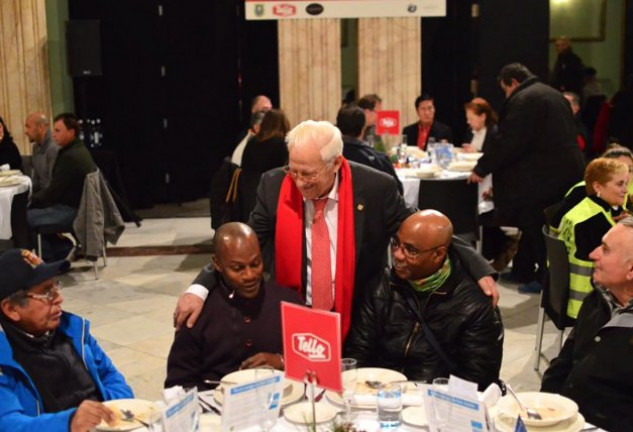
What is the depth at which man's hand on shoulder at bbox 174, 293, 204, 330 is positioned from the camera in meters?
3.22

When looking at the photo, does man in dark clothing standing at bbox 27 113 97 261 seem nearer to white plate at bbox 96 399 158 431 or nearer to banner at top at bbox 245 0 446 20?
banner at top at bbox 245 0 446 20

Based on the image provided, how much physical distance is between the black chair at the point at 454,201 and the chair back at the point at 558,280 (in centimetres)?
231

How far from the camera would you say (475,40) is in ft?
35.7

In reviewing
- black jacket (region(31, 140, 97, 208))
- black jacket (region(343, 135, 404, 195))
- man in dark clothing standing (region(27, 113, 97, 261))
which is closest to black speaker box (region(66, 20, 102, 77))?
man in dark clothing standing (region(27, 113, 97, 261))

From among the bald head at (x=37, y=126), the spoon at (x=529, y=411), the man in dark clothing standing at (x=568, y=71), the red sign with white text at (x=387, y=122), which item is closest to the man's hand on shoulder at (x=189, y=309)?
the spoon at (x=529, y=411)

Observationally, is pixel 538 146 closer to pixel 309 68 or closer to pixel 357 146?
pixel 357 146

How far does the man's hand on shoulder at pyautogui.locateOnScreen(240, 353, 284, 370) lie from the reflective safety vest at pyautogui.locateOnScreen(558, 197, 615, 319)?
6.30ft

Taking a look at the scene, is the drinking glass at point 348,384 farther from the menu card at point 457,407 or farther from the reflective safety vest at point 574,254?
the reflective safety vest at point 574,254

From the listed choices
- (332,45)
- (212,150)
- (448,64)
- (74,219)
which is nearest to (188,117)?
(212,150)

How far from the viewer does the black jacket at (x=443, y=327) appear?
3.37 meters

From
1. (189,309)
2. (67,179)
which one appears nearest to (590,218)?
(189,309)

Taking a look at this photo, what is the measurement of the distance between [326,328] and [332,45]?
7956mm

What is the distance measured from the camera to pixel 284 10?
9680 mm

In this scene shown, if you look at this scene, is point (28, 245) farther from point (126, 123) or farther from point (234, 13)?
point (234, 13)
